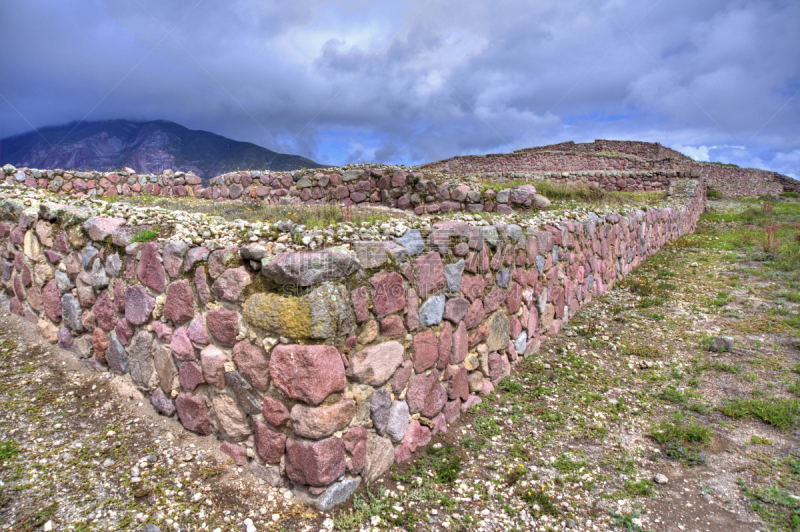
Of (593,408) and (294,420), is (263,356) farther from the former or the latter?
(593,408)

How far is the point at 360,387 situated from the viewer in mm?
3094

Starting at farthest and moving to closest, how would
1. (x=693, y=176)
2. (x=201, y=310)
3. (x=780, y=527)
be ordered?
(x=693, y=176) → (x=201, y=310) → (x=780, y=527)

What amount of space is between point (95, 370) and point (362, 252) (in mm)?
3577

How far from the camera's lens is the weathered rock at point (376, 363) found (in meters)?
3.04

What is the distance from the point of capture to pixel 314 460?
281cm

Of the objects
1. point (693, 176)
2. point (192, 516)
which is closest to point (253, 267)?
point (192, 516)

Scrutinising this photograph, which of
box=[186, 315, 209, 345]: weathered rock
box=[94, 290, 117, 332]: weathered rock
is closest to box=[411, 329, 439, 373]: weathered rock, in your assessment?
box=[186, 315, 209, 345]: weathered rock

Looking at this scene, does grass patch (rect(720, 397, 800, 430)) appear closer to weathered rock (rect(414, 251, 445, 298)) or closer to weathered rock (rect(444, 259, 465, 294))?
weathered rock (rect(444, 259, 465, 294))

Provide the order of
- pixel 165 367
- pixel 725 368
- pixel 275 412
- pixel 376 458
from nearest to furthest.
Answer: pixel 275 412 < pixel 376 458 < pixel 165 367 < pixel 725 368

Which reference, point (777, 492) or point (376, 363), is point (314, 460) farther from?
point (777, 492)

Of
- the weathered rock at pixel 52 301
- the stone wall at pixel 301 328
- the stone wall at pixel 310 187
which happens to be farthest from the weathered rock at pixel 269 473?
the stone wall at pixel 310 187

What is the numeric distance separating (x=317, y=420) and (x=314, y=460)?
27cm

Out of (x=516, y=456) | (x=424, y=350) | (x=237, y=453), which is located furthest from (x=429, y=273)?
(x=237, y=453)

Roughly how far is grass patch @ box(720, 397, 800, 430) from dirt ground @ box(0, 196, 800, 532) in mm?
14
